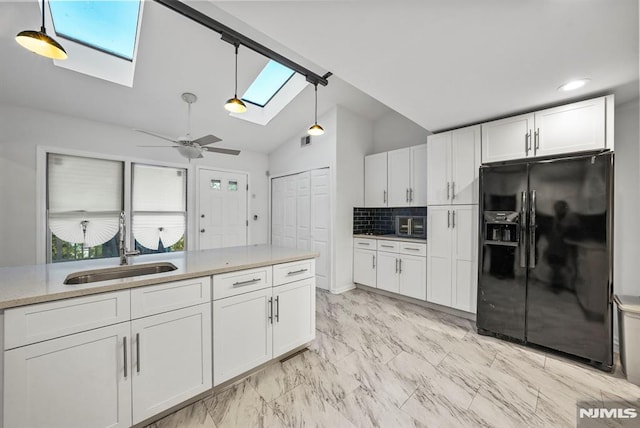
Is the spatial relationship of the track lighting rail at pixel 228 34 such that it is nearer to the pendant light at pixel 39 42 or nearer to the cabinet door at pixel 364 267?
the pendant light at pixel 39 42

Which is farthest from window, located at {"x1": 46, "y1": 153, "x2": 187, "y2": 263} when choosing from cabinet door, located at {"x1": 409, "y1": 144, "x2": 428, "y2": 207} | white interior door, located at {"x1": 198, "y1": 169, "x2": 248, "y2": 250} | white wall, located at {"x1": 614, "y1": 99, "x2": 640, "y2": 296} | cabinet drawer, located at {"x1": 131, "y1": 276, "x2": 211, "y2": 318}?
white wall, located at {"x1": 614, "y1": 99, "x2": 640, "y2": 296}

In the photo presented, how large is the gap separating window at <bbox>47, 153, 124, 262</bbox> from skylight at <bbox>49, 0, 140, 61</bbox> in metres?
1.57

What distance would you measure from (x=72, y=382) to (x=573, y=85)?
13.0 feet

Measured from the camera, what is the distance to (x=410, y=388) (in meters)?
1.87

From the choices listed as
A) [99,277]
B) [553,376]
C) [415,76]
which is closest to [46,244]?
[99,277]

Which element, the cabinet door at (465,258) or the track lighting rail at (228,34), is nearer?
the track lighting rail at (228,34)

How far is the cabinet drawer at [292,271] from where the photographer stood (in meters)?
2.09

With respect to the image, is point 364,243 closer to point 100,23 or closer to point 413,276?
point 413,276

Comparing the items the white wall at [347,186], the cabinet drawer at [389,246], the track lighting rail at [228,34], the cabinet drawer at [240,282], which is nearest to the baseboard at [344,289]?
the white wall at [347,186]

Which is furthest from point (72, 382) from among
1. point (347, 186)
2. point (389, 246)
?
point (347, 186)

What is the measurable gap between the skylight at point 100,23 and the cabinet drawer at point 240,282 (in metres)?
2.76

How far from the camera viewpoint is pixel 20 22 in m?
2.17

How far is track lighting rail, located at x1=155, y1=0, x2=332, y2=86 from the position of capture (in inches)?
86.2

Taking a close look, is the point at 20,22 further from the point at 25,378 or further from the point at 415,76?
the point at 415,76
